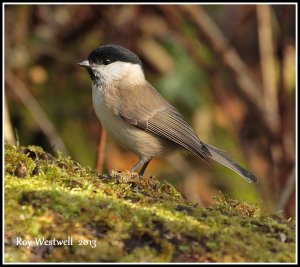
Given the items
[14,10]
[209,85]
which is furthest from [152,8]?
[14,10]

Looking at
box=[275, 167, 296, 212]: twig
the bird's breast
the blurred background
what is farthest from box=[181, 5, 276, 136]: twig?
the bird's breast

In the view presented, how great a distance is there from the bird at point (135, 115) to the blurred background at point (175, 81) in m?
1.47

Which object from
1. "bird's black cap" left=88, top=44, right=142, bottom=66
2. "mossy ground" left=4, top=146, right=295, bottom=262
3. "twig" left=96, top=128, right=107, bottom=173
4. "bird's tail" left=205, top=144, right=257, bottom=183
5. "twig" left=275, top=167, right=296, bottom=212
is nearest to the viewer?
"mossy ground" left=4, top=146, right=295, bottom=262

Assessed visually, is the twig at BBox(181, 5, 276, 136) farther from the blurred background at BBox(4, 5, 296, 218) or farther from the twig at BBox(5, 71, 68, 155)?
the twig at BBox(5, 71, 68, 155)

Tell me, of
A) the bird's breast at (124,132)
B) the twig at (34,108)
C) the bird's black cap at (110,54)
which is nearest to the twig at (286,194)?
the bird's breast at (124,132)

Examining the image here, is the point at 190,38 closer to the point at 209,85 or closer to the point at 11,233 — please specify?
the point at 209,85

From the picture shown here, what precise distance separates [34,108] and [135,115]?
2.03 meters

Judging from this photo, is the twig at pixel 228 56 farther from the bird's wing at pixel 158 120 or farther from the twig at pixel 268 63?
the bird's wing at pixel 158 120

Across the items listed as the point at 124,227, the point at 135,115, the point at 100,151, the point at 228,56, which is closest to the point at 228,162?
the point at 135,115

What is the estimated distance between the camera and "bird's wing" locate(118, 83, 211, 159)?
3900 mm

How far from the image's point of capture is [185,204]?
8.91 ft

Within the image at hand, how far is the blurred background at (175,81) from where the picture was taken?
227 inches

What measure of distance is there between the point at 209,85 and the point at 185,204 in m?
3.56

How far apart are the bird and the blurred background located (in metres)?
1.47
